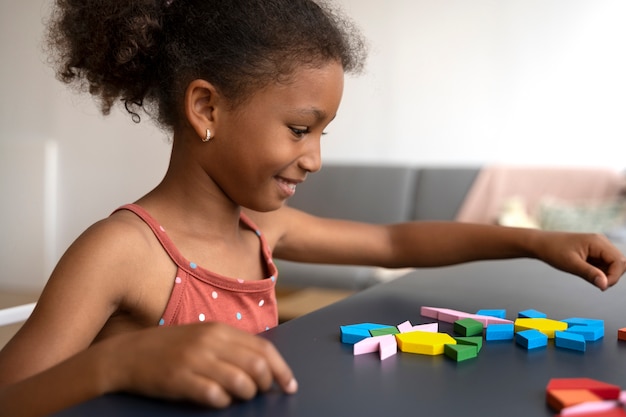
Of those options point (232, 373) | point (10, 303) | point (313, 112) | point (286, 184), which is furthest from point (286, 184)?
point (10, 303)

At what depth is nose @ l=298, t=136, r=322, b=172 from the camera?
1.00 metres

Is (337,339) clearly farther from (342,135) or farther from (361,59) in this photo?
(342,135)

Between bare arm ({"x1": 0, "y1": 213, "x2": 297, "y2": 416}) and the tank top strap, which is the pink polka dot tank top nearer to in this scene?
the tank top strap

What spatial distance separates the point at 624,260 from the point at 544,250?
126 mm

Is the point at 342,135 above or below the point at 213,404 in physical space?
below

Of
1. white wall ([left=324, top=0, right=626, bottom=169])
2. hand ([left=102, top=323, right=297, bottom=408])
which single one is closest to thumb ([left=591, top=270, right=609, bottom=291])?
hand ([left=102, top=323, right=297, bottom=408])

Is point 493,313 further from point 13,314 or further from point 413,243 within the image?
point 13,314

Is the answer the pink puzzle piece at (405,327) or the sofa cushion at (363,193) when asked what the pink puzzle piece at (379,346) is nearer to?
the pink puzzle piece at (405,327)

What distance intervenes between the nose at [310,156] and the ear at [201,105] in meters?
0.13

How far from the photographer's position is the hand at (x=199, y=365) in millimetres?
526

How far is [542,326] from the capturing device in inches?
32.1

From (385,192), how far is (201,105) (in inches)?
115

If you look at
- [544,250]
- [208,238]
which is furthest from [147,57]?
[544,250]

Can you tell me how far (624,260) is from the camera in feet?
3.44
